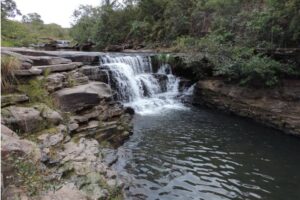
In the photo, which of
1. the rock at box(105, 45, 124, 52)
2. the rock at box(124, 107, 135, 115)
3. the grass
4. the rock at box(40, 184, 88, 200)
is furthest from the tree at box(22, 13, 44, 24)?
the rock at box(40, 184, 88, 200)

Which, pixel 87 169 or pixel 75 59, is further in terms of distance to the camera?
pixel 75 59

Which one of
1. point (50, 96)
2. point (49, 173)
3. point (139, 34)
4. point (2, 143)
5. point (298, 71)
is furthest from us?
point (139, 34)

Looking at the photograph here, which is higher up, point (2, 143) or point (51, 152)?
point (2, 143)

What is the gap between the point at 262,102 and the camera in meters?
11.0

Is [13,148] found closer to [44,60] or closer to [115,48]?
[44,60]

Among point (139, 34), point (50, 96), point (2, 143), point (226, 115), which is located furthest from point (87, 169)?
point (139, 34)

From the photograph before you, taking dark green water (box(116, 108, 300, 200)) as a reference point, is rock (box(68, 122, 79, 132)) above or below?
above

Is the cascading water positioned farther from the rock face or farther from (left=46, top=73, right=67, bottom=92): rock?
(left=46, top=73, right=67, bottom=92): rock

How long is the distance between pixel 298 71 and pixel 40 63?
870 cm

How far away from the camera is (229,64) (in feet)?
38.1

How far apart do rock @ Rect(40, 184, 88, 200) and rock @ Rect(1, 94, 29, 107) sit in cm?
249

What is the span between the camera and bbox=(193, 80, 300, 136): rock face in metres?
10.1

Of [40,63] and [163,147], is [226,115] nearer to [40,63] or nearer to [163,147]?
[163,147]

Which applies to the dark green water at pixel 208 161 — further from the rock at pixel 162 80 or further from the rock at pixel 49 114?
the rock at pixel 162 80
